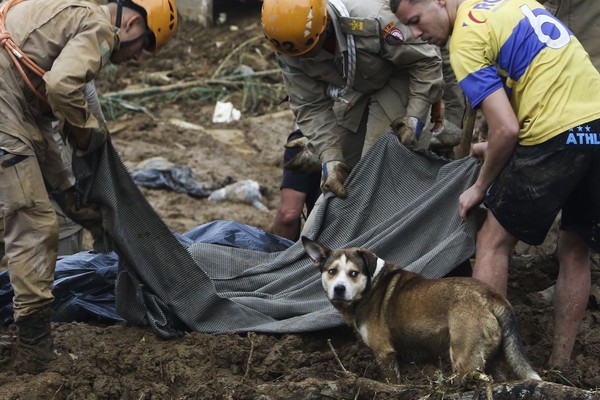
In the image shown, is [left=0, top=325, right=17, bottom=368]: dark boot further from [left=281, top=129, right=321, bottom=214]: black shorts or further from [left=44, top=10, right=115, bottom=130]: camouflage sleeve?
[left=281, top=129, right=321, bottom=214]: black shorts

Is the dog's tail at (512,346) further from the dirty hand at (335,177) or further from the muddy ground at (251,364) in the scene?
the dirty hand at (335,177)

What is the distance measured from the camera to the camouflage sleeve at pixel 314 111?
721 centimetres

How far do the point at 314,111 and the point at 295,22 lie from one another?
97 cm

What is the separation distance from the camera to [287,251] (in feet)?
23.4

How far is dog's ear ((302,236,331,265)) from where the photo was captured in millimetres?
5777

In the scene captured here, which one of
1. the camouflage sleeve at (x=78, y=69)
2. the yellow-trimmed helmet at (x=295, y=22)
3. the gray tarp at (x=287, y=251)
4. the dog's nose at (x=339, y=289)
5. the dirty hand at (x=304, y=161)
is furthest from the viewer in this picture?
the dirty hand at (x=304, y=161)

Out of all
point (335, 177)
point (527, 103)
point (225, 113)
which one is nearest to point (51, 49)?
point (335, 177)

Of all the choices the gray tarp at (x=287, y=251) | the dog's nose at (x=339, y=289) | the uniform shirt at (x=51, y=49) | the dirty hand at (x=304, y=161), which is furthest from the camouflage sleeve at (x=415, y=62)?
the uniform shirt at (x=51, y=49)

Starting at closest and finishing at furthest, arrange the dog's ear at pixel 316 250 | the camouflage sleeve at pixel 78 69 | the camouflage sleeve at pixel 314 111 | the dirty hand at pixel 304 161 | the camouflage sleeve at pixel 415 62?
the camouflage sleeve at pixel 78 69, the dog's ear at pixel 316 250, the camouflage sleeve at pixel 415 62, the camouflage sleeve at pixel 314 111, the dirty hand at pixel 304 161

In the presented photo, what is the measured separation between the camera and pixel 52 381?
5.66 metres

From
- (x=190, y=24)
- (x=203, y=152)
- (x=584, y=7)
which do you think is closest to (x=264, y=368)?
(x=584, y=7)

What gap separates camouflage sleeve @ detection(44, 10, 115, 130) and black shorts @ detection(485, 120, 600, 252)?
215cm

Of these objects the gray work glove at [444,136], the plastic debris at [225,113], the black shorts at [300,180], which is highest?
the gray work glove at [444,136]

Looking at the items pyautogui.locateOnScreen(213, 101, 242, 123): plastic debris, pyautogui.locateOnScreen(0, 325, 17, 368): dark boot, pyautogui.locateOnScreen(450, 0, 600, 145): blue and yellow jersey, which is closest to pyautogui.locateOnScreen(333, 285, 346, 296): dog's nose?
pyautogui.locateOnScreen(450, 0, 600, 145): blue and yellow jersey
